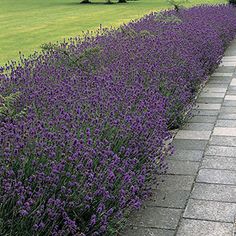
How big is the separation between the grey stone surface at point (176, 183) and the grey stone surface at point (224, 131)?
5.35ft

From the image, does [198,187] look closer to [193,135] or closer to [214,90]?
[193,135]

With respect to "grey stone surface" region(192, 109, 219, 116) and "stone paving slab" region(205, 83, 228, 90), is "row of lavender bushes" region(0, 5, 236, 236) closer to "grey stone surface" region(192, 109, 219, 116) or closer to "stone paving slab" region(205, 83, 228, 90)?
"grey stone surface" region(192, 109, 219, 116)

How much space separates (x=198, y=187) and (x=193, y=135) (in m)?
1.75

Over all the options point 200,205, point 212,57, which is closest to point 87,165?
point 200,205

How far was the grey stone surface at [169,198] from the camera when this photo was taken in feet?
14.5

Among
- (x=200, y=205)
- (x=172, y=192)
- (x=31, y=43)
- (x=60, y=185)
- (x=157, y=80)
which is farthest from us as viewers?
(x=31, y=43)

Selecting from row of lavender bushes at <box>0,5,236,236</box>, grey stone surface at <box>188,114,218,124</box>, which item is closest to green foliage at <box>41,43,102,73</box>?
row of lavender bushes at <box>0,5,236,236</box>

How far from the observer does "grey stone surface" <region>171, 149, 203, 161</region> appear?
18.4ft

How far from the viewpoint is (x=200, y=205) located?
14.4ft

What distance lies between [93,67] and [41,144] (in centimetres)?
386

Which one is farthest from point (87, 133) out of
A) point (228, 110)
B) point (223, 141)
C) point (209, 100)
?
point (209, 100)

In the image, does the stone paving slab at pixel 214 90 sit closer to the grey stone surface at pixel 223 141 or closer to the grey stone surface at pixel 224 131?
the grey stone surface at pixel 224 131

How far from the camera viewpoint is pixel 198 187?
4.80 meters

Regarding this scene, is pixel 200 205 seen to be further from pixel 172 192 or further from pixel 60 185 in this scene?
pixel 60 185
